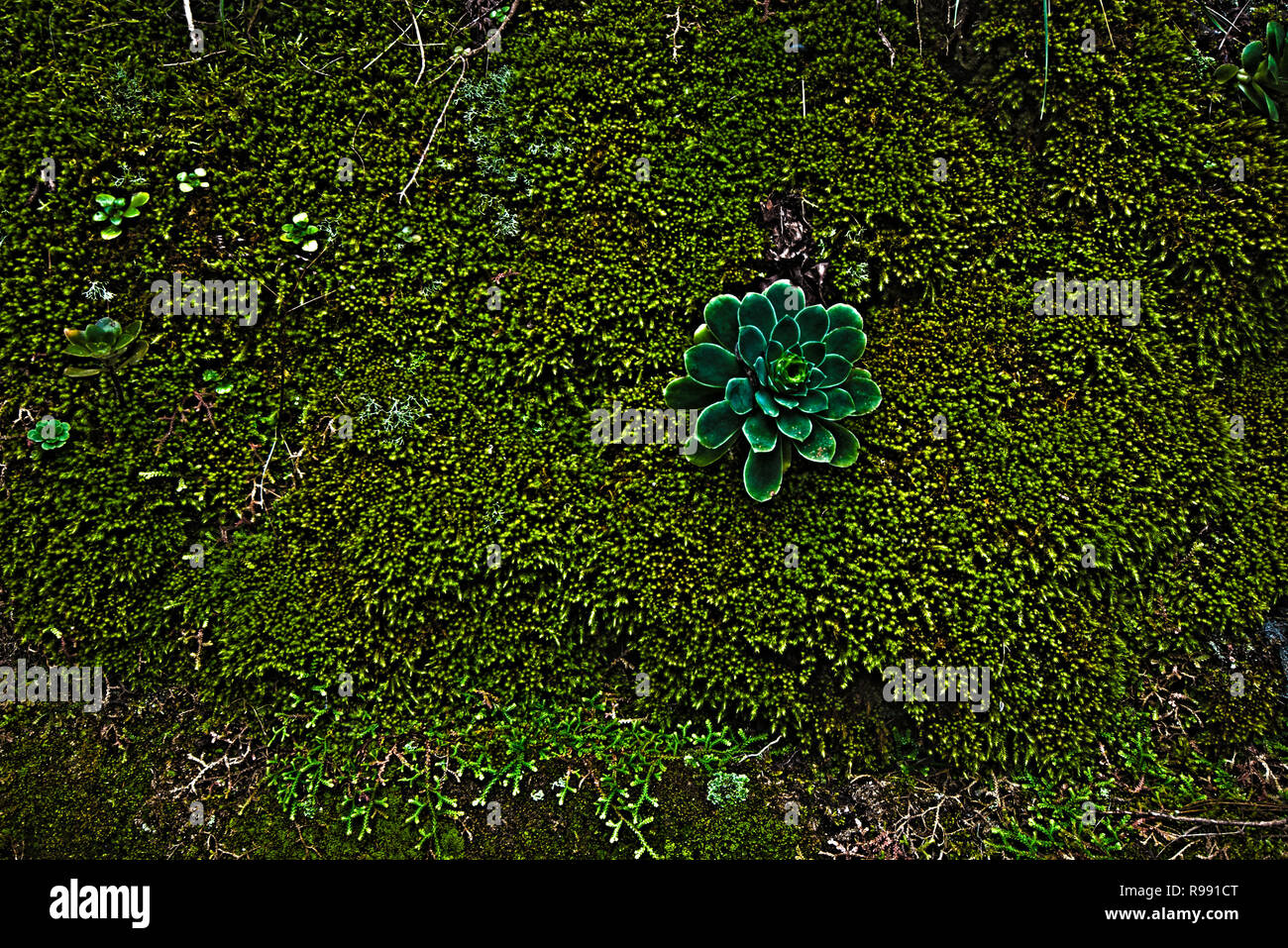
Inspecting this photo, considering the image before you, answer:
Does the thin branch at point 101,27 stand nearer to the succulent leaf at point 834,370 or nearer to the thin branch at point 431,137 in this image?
the thin branch at point 431,137

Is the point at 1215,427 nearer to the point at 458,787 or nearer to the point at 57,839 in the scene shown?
the point at 458,787

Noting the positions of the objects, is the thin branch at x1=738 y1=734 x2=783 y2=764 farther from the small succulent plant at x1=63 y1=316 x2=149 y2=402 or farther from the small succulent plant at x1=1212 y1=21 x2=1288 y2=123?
the small succulent plant at x1=1212 y1=21 x2=1288 y2=123

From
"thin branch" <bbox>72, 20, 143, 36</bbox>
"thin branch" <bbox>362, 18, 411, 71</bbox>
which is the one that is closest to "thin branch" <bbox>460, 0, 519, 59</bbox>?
"thin branch" <bbox>362, 18, 411, 71</bbox>

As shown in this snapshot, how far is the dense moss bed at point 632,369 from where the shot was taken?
7.88 feet

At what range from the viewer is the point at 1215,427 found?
246 cm

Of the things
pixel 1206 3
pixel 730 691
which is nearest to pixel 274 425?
Answer: pixel 730 691

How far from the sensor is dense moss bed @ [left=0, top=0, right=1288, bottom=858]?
2402 millimetres

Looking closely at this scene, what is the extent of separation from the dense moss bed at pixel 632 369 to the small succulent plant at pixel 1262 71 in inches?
2.8

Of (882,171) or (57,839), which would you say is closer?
(57,839)

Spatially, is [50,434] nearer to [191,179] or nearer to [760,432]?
[191,179]

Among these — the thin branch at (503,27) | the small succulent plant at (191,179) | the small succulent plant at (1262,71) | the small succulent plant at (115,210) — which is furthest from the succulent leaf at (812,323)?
the small succulent plant at (115,210)

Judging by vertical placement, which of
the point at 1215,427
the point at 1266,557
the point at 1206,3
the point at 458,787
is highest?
the point at 1206,3

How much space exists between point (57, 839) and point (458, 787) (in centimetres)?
144

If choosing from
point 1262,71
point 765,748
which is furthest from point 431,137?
point 1262,71
